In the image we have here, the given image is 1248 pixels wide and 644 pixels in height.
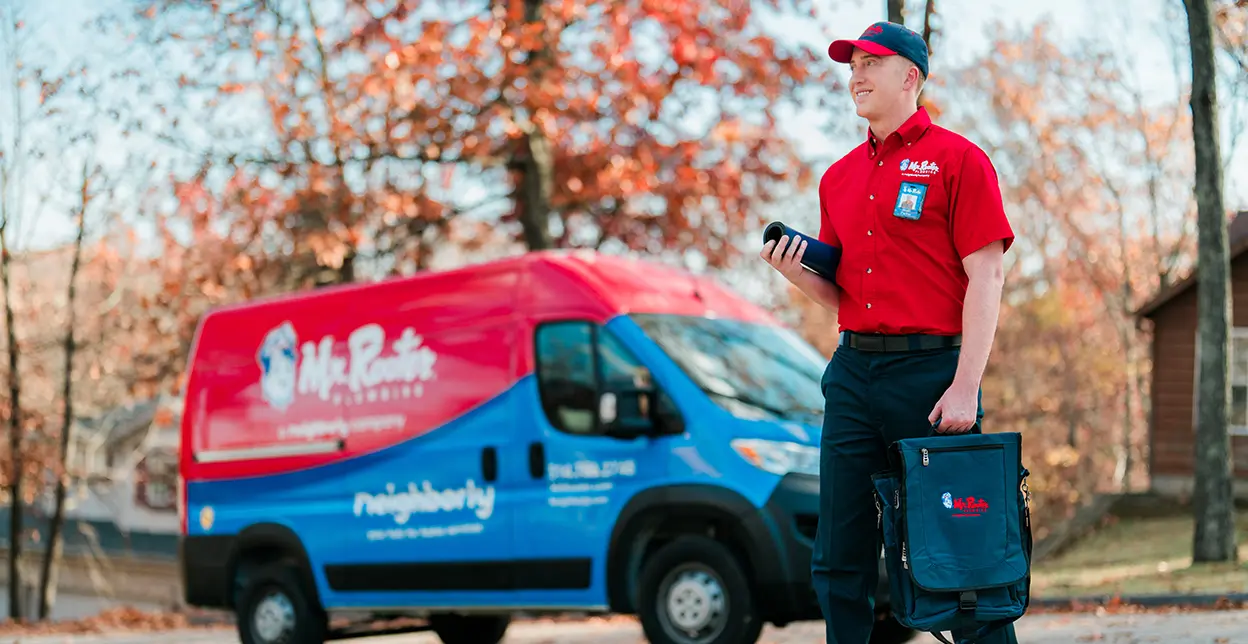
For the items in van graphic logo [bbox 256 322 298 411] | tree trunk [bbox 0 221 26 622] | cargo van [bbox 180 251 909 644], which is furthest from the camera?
tree trunk [bbox 0 221 26 622]

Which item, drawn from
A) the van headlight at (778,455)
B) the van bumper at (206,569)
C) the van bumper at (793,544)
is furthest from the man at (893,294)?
the van bumper at (206,569)

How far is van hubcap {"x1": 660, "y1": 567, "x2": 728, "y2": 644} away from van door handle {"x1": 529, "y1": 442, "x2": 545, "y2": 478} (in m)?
1.08

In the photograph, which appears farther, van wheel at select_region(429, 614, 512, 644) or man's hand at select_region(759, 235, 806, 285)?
van wheel at select_region(429, 614, 512, 644)

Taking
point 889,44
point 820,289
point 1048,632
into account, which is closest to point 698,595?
point 1048,632

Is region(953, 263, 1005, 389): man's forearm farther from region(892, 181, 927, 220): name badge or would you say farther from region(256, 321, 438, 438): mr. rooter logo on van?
region(256, 321, 438, 438): mr. rooter logo on van

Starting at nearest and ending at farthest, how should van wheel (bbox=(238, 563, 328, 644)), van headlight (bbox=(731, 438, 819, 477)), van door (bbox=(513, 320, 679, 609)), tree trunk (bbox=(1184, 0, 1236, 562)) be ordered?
1. van headlight (bbox=(731, 438, 819, 477))
2. van door (bbox=(513, 320, 679, 609))
3. van wheel (bbox=(238, 563, 328, 644))
4. tree trunk (bbox=(1184, 0, 1236, 562))

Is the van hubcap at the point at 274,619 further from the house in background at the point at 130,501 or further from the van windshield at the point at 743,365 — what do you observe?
the house in background at the point at 130,501

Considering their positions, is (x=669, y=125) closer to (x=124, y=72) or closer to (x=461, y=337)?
(x=124, y=72)

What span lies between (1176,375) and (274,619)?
719 inches

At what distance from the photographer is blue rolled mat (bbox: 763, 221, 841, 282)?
423 cm

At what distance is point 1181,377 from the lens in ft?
79.0

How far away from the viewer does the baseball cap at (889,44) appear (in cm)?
419

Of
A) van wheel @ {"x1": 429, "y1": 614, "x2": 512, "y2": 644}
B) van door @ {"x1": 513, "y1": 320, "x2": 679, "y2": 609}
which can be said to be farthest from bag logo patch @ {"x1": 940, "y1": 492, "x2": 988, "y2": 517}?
van wheel @ {"x1": 429, "y1": 614, "x2": 512, "y2": 644}

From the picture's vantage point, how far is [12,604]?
23.4 m
